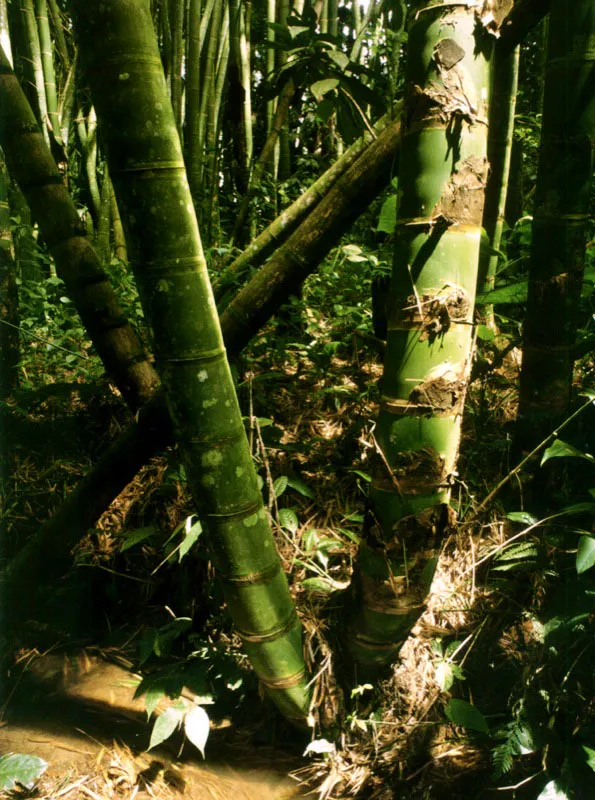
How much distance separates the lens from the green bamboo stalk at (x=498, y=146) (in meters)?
1.93

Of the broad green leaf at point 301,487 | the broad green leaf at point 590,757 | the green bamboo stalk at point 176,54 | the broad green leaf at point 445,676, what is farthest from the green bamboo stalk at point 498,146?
the green bamboo stalk at point 176,54

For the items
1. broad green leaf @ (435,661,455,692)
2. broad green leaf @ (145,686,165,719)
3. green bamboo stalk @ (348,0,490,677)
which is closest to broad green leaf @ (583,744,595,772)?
broad green leaf @ (435,661,455,692)

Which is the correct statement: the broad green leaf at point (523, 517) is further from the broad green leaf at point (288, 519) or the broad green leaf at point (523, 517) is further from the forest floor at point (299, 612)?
the broad green leaf at point (288, 519)

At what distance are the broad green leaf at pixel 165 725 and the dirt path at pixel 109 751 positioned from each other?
0.70 ft

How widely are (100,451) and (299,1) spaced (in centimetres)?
271

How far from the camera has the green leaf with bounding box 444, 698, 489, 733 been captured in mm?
1442

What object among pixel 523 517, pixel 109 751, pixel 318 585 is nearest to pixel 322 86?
pixel 523 517

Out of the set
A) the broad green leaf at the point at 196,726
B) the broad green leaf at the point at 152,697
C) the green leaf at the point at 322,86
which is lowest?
the broad green leaf at the point at 196,726

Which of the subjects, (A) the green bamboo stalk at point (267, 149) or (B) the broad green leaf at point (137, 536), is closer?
(B) the broad green leaf at point (137, 536)

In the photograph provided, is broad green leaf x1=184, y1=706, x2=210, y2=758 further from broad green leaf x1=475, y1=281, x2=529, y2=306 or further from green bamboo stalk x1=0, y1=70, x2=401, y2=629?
broad green leaf x1=475, y1=281, x2=529, y2=306

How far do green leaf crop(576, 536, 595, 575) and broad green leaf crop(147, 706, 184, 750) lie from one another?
111cm

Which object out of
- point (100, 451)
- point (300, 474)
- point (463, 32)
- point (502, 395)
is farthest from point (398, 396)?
point (100, 451)

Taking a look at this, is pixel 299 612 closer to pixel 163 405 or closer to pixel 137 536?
pixel 137 536

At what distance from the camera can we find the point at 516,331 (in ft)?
7.92
